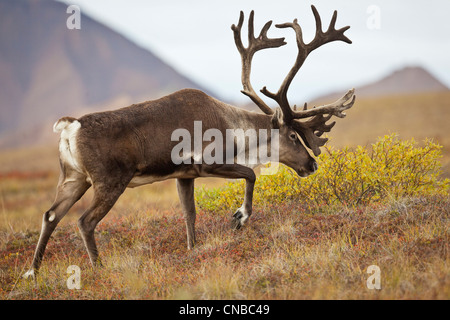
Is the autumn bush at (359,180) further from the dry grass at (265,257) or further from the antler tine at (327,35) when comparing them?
the antler tine at (327,35)

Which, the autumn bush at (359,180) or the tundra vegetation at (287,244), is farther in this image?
the autumn bush at (359,180)

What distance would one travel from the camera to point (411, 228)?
5879mm

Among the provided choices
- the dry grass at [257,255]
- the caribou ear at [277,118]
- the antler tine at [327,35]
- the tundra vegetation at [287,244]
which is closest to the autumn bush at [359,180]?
the tundra vegetation at [287,244]

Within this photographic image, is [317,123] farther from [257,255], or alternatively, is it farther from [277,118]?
[257,255]

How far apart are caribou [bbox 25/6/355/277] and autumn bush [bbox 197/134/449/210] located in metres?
0.66

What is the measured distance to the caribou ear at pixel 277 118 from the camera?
280 inches

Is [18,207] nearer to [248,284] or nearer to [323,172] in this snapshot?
[323,172]

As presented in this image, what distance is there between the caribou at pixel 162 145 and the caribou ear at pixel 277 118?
0.02m

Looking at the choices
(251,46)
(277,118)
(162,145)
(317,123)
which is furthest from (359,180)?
(162,145)

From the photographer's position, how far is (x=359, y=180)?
25.9 feet

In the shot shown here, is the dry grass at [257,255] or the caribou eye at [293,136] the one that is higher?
the caribou eye at [293,136]

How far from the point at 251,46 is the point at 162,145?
2735mm
